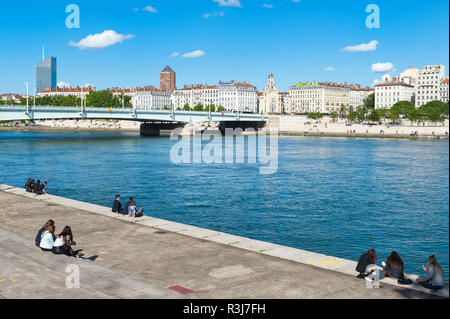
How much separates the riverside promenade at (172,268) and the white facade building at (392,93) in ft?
618

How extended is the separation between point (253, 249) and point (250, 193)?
1722 cm

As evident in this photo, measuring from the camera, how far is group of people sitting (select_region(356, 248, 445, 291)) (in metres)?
9.93

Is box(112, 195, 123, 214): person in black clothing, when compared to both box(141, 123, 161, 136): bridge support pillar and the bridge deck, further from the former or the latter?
box(141, 123, 161, 136): bridge support pillar

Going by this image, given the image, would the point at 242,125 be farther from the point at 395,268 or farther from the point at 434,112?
the point at 395,268

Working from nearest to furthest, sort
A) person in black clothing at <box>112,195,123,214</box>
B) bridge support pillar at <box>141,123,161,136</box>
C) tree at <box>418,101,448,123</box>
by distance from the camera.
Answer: person in black clothing at <box>112,195,123,214</box>, bridge support pillar at <box>141,123,161,136</box>, tree at <box>418,101,448,123</box>

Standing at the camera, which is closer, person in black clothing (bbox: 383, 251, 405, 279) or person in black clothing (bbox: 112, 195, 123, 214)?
person in black clothing (bbox: 383, 251, 405, 279)

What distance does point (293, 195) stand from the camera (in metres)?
29.6

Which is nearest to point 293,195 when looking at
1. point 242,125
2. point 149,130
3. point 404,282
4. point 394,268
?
point 394,268

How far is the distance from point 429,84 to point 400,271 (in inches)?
7456

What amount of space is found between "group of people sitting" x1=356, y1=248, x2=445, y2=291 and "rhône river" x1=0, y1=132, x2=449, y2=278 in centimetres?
496

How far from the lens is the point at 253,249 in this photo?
13258 millimetres

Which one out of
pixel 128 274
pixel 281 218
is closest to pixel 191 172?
pixel 281 218

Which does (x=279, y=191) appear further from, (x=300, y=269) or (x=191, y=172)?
(x=300, y=269)

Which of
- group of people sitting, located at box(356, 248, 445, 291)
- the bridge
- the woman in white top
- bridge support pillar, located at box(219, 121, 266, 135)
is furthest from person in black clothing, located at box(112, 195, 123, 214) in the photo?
bridge support pillar, located at box(219, 121, 266, 135)
